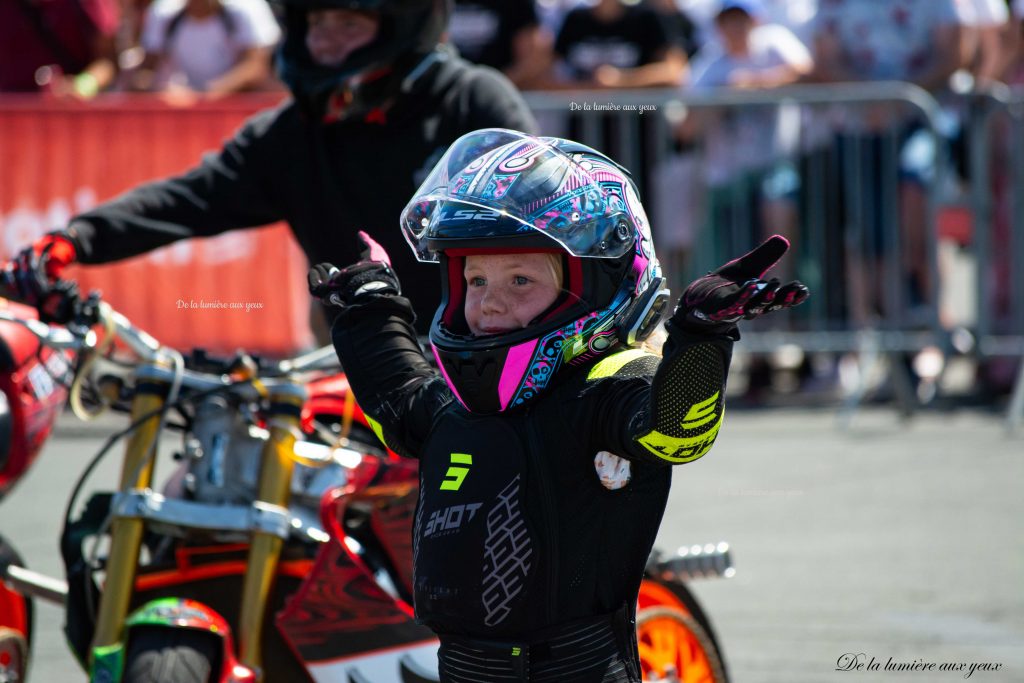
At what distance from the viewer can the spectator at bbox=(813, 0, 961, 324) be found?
9.23 meters

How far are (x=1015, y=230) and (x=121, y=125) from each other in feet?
17.6

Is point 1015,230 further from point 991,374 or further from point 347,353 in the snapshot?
point 347,353

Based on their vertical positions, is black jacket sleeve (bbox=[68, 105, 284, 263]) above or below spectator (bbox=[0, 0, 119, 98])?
above

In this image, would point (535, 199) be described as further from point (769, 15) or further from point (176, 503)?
point (769, 15)

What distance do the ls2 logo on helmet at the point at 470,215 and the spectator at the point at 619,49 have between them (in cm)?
690

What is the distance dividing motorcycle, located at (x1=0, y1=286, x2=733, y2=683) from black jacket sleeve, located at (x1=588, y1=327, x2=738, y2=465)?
1099 mm

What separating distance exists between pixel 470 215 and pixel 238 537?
122 cm

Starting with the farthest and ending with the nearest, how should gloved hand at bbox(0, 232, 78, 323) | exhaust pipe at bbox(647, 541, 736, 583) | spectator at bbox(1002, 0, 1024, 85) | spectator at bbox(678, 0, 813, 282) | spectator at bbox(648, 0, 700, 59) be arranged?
spectator at bbox(648, 0, 700, 59), spectator at bbox(1002, 0, 1024, 85), spectator at bbox(678, 0, 813, 282), exhaust pipe at bbox(647, 541, 736, 583), gloved hand at bbox(0, 232, 78, 323)

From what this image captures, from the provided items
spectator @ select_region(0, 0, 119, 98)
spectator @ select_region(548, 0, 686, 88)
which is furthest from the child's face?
spectator @ select_region(0, 0, 119, 98)

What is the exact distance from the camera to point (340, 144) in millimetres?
4230

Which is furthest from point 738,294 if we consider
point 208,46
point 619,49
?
point 208,46

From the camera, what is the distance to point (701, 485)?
7.40 m

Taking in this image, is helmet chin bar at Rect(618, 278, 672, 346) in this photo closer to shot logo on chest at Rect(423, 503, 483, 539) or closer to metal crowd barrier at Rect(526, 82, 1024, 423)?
shot logo on chest at Rect(423, 503, 483, 539)

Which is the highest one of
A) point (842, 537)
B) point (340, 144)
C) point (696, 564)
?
point (340, 144)
